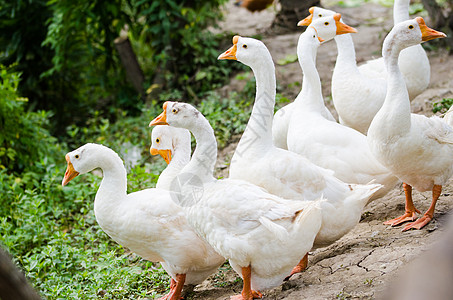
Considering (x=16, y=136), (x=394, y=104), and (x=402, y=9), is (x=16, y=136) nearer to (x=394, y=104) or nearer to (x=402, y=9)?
(x=402, y=9)

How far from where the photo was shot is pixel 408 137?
13.8 feet

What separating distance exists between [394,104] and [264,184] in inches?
46.4

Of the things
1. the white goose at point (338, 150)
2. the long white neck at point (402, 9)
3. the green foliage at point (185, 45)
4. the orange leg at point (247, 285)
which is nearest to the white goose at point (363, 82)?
the long white neck at point (402, 9)

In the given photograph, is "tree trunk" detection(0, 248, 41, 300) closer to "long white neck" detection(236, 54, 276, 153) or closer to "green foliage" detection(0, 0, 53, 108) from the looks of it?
"long white neck" detection(236, 54, 276, 153)

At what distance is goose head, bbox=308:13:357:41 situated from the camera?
17.5 ft

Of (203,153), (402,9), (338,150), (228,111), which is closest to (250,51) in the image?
(203,153)

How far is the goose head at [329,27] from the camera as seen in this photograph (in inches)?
210

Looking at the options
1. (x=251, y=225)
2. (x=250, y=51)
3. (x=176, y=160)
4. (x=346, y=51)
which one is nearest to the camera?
(x=251, y=225)

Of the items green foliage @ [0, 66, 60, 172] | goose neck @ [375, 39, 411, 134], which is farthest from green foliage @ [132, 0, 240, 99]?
goose neck @ [375, 39, 411, 134]

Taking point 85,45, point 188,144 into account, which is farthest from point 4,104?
point 188,144

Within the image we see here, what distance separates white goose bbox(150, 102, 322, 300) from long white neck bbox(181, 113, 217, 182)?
11mm

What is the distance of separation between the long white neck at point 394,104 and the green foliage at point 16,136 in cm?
509

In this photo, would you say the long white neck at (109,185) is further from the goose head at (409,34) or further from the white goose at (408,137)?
the goose head at (409,34)

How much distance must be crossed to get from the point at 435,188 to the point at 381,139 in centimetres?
63
